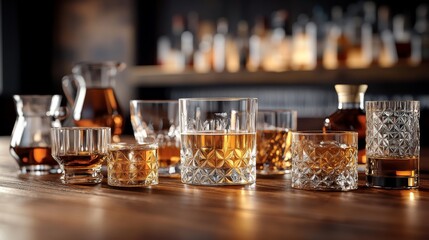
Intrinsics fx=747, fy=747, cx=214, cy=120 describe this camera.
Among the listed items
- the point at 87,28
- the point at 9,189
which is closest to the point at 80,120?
the point at 9,189

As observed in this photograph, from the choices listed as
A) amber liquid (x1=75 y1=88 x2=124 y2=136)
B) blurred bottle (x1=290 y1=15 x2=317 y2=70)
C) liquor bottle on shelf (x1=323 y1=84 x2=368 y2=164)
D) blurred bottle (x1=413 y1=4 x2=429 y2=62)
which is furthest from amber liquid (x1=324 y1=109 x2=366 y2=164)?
blurred bottle (x1=290 y1=15 x2=317 y2=70)

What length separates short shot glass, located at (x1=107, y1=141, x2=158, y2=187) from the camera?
3.47 ft

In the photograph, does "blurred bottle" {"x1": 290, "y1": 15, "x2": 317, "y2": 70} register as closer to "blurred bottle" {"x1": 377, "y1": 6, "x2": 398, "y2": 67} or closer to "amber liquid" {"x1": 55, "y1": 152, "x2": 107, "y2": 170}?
"blurred bottle" {"x1": 377, "y1": 6, "x2": 398, "y2": 67}

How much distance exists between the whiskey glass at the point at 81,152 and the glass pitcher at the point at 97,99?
0.34m

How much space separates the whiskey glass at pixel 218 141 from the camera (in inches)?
41.9

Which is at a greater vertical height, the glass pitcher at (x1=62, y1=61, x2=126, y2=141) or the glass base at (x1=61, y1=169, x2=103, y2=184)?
the glass pitcher at (x1=62, y1=61, x2=126, y2=141)

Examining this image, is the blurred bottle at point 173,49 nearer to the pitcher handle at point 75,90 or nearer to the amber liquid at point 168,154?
the pitcher handle at point 75,90

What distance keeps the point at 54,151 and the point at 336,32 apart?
2.54 meters

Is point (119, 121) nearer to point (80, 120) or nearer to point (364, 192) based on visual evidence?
point (80, 120)

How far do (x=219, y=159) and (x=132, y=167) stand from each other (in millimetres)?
124

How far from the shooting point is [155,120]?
4.17ft

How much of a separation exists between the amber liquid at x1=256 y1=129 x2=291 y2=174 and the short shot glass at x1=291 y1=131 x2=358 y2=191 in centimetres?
22

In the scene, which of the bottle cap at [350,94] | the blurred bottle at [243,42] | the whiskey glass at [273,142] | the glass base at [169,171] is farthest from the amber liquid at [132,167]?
the blurred bottle at [243,42]

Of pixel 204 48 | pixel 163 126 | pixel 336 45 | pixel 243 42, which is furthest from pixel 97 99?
pixel 204 48
